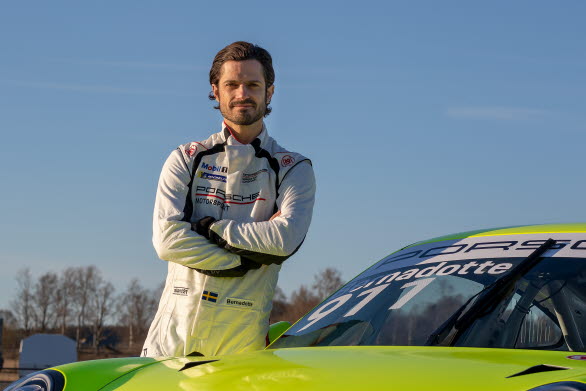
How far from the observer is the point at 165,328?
4.30 m

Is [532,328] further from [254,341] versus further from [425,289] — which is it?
[254,341]

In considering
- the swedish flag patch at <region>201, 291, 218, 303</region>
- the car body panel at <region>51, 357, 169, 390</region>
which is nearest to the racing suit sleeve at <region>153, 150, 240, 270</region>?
the swedish flag patch at <region>201, 291, 218, 303</region>

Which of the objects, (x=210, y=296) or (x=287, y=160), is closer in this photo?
(x=210, y=296)

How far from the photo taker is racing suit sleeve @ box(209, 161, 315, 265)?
4250mm

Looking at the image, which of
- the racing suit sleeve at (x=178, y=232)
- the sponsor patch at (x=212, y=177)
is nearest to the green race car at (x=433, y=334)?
the racing suit sleeve at (x=178, y=232)

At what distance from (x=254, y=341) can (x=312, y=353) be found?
0.99 meters

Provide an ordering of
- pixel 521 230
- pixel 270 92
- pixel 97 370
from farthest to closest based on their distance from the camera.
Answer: pixel 270 92 → pixel 521 230 → pixel 97 370

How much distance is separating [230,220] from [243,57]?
2.57 ft

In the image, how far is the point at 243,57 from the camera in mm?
4504

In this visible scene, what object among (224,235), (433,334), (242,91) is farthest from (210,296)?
(433,334)

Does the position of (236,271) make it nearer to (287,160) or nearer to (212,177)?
(212,177)

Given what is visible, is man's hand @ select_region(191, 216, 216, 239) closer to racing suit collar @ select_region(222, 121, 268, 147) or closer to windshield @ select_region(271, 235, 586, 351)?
racing suit collar @ select_region(222, 121, 268, 147)

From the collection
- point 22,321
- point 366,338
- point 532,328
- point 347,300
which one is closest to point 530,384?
point 532,328

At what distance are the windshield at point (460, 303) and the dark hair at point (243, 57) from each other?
1.19 metres
